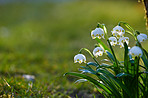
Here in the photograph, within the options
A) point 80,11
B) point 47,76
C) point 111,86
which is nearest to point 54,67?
point 47,76

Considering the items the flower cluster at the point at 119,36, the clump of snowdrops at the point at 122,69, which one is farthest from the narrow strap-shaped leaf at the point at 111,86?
the flower cluster at the point at 119,36

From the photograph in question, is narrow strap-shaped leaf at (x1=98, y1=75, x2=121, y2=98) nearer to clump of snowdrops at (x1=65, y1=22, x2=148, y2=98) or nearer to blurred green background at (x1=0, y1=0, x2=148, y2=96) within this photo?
clump of snowdrops at (x1=65, y1=22, x2=148, y2=98)

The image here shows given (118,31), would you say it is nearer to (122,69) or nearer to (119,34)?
(119,34)

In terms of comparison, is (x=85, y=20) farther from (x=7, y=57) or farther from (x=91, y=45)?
(x=7, y=57)

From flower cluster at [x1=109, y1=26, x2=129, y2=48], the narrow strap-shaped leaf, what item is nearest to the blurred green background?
the narrow strap-shaped leaf

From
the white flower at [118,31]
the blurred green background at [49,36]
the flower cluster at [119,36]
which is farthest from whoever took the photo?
the blurred green background at [49,36]

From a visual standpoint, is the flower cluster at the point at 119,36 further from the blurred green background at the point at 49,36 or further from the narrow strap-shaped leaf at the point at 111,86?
the blurred green background at the point at 49,36

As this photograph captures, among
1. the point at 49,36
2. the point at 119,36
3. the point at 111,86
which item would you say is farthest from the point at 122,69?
the point at 49,36

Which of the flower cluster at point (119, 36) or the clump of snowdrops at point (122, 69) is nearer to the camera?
the flower cluster at point (119, 36)
